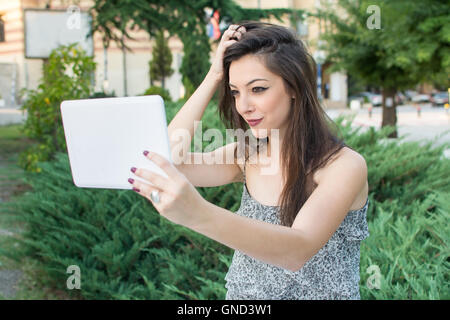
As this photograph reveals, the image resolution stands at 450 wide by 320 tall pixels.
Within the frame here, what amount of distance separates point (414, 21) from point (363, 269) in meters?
9.06

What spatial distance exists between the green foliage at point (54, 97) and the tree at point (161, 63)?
24.3m

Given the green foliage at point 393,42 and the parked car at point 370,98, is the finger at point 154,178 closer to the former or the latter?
the green foliage at point 393,42

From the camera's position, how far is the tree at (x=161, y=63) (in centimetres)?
3164

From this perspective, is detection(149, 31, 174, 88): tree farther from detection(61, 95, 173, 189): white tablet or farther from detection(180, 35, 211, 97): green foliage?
detection(61, 95, 173, 189): white tablet

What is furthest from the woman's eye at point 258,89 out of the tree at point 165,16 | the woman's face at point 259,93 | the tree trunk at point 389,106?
the tree trunk at point 389,106

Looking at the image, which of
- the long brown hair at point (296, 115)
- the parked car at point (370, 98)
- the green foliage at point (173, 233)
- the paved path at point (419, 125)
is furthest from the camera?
the parked car at point (370, 98)

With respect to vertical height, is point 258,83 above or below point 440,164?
above

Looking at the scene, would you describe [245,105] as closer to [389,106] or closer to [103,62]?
[389,106]

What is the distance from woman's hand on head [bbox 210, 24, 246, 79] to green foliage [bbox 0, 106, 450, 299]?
133 cm

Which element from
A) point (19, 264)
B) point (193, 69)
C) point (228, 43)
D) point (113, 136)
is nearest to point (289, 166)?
point (228, 43)

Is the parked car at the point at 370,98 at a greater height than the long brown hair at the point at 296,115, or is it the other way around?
the long brown hair at the point at 296,115

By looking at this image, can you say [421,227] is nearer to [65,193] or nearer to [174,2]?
[65,193]

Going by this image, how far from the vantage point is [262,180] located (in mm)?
1581
